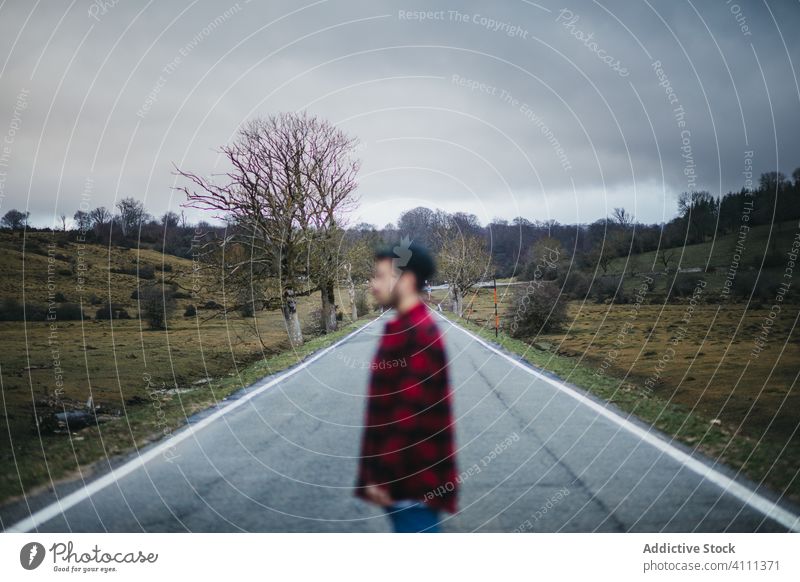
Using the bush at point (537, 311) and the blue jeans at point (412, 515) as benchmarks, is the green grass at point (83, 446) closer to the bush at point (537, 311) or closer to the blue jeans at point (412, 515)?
the blue jeans at point (412, 515)

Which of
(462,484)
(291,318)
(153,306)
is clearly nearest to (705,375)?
(462,484)

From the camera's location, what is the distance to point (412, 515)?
210 centimetres

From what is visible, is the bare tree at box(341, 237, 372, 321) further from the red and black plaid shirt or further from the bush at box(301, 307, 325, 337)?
the red and black plaid shirt

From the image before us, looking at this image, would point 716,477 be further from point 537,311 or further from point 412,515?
point 537,311

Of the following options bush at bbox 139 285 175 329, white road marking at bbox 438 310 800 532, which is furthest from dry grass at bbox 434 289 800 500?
bush at bbox 139 285 175 329

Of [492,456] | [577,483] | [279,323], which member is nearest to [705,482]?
[577,483]

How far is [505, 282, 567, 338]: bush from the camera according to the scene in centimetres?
2155

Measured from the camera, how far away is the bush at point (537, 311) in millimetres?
21547

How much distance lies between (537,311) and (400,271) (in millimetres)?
20627

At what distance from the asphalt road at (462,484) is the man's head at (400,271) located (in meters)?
1.41

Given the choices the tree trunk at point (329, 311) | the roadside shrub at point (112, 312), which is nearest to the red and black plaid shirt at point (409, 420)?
the tree trunk at point (329, 311)

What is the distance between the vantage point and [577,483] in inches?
132
